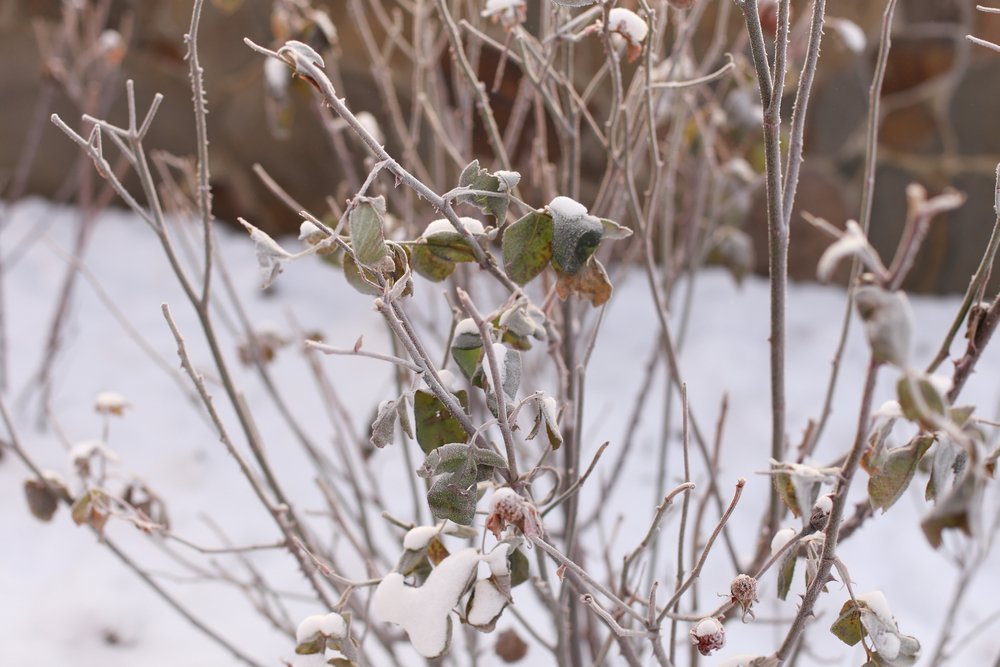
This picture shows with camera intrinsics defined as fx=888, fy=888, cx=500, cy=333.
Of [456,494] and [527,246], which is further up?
[527,246]

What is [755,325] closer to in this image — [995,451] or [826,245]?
[826,245]

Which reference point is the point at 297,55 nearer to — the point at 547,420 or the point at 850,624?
the point at 547,420

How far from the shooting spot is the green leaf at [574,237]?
1.74 feet

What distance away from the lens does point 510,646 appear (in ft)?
3.42

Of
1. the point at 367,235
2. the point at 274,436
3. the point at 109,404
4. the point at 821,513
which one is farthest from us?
the point at 274,436

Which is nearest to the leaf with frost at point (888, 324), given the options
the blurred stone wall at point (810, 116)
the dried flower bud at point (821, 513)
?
the dried flower bud at point (821, 513)

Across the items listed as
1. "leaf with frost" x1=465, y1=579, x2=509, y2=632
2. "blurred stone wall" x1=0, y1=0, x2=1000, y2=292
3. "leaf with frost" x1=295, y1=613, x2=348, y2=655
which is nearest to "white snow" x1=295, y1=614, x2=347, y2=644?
"leaf with frost" x1=295, y1=613, x2=348, y2=655

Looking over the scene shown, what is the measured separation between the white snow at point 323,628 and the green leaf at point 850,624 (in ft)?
→ 1.08

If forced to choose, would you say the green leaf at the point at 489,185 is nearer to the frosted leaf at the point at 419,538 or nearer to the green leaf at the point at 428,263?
the green leaf at the point at 428,263

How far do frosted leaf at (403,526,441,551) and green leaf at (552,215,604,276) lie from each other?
216 mm

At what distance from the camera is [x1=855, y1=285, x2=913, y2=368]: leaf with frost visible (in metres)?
0.34

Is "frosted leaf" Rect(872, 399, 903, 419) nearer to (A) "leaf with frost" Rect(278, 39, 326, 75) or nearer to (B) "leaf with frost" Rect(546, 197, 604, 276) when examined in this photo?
(B) "leaf with frost" Rect(546, 197, 604, 276)

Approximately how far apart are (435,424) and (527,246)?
138 millimetres

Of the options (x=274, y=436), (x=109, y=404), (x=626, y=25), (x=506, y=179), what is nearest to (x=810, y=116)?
(x=274, y=436)
